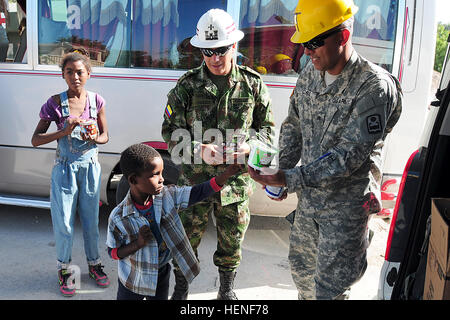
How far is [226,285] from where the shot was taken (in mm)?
3246

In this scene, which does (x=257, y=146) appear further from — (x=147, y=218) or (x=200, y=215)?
(x=200, y=215)

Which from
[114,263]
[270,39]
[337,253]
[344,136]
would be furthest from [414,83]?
[114,263]

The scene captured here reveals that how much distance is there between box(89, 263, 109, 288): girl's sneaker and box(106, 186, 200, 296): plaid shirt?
1269 mm

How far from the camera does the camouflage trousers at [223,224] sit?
3041 millimetres

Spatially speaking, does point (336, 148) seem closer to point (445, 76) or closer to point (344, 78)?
point (344, 78)

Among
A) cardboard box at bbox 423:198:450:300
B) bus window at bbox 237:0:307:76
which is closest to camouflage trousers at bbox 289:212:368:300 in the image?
cardboard box at bbox 423:198:450:300

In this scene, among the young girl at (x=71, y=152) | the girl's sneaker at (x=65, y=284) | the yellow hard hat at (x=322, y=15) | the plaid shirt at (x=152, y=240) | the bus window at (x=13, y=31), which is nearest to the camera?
the yellow hard hat at (x=322, y=15)

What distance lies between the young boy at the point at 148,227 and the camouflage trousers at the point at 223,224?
0.55m

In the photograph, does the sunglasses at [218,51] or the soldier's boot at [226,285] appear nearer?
the sunglasses at [218,51]

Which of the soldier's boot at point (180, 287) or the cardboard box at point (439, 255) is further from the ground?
the cardboard box at point (439, 255)

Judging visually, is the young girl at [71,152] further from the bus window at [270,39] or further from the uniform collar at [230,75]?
the bus window at [270,39]

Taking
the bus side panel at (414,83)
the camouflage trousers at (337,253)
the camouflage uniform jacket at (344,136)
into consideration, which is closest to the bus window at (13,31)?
the camouflage uniform jacket at (344,136)

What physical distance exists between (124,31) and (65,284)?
230cm

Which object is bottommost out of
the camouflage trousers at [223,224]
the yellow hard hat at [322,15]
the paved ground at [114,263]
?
the paved ground at [114,263]
